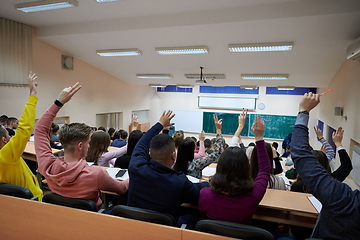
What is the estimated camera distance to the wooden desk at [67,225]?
127cm

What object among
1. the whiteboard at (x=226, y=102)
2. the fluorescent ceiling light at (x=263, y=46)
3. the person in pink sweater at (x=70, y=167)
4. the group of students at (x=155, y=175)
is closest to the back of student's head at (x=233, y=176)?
the group of students at (x=155, y=175)

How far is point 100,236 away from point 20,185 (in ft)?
2.98

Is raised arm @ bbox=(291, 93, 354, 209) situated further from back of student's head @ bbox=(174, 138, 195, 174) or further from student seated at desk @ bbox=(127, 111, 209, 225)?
back of student's head @ bbox=(174, 138, 195, 174)

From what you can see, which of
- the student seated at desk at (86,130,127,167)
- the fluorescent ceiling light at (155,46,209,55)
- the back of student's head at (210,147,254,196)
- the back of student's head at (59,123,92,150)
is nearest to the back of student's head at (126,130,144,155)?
the student seated at desk at (86,130,127,167)

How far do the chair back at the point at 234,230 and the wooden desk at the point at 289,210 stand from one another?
437 mm

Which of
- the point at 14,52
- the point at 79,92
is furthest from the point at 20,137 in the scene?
the point at 79,92

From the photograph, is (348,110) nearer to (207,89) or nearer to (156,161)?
(156,161)

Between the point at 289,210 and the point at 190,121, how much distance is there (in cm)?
971

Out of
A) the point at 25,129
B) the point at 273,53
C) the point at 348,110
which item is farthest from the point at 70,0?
the point at 348,110

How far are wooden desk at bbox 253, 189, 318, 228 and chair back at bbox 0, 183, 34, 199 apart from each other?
5.53 ft

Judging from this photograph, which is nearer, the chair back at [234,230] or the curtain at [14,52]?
the chair back at [234,230]

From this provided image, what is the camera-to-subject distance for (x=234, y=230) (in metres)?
1.20

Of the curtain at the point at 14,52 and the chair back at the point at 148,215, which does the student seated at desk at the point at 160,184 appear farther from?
the curtain at the point at 14,52

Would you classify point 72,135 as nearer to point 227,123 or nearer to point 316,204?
point 316,204
